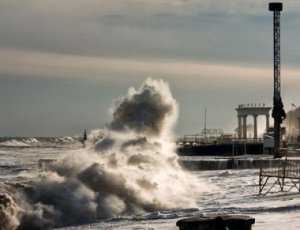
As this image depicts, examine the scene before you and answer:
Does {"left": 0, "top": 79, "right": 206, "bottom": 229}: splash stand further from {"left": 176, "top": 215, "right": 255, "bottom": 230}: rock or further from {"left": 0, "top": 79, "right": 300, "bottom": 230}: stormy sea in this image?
{"left": 176, "top": 215, "right": 255, "bottom": 230}: rock

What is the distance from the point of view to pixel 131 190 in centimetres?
2642

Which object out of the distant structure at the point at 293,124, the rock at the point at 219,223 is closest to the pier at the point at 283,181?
the rock at the point at 219,223

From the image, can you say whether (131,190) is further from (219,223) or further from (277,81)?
(277,81)

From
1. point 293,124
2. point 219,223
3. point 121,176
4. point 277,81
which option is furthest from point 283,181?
point 293,124

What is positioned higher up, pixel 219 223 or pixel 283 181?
pixel 219 223

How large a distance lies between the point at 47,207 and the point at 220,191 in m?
9.36

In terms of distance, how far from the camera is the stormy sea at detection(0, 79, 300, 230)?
21906mm

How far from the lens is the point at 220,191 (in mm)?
30734

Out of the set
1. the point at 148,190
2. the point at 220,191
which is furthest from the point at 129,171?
the point at 220,191

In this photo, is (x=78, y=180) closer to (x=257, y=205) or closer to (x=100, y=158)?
(x=100, y=158)

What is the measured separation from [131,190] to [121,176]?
1.29 m

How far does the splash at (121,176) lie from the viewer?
23.8 metres

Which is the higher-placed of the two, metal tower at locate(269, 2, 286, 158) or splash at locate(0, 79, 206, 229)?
metal tower at locate(269, 2, 286, 158)

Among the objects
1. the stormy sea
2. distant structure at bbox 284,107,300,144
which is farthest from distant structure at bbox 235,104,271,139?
the stormy sea
